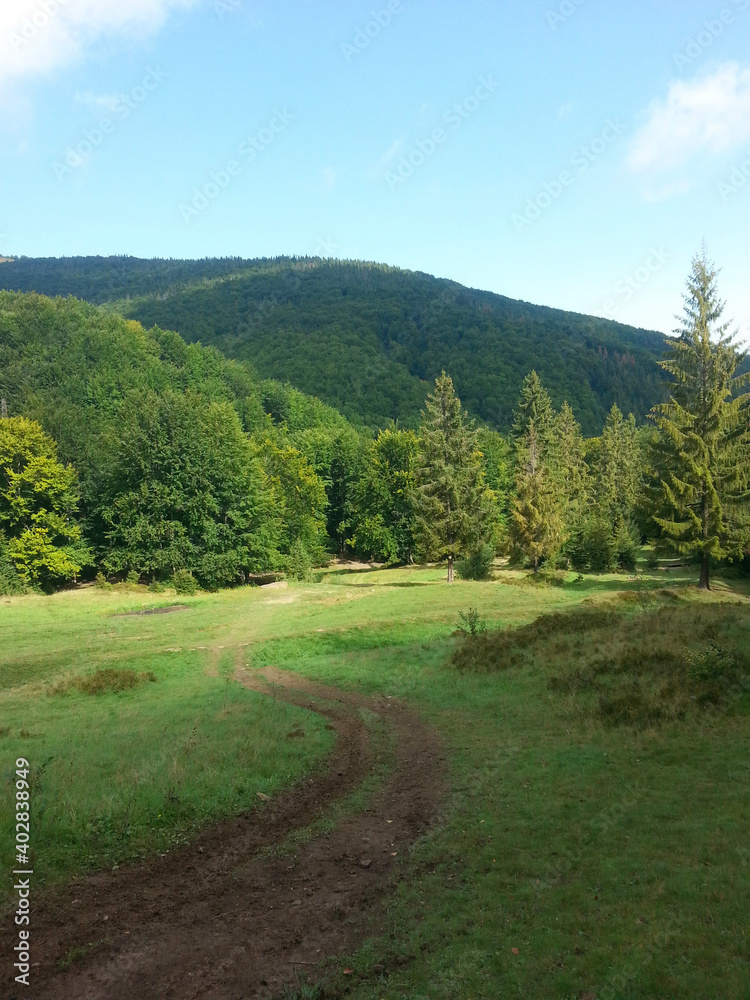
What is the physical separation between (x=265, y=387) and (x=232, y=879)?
14368cm

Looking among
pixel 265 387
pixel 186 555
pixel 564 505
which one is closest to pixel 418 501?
pixel 564 505

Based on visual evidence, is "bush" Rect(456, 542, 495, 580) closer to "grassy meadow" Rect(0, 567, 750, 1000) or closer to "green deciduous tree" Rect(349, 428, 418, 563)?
"green deciduous tree" Rect(349, 428, 418, 563)

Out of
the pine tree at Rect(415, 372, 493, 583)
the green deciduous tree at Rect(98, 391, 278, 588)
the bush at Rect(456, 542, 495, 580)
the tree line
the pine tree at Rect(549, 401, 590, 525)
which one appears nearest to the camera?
the tree line

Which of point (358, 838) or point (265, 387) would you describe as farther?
point (265, 387)

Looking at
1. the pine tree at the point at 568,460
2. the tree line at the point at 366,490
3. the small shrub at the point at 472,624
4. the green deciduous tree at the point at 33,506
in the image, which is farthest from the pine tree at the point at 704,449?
the green deciduous tree at the point at 33,506

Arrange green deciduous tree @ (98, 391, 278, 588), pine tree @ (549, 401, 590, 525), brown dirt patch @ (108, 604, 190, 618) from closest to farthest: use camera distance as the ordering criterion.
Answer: brown dirt patch @ (108, 604, 190, 618) < green deciduous tree @ (98, 391, 278, 588) < pine tree @ (549, 401, 590, 525)

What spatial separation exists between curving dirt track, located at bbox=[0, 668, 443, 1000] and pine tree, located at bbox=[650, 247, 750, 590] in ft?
110

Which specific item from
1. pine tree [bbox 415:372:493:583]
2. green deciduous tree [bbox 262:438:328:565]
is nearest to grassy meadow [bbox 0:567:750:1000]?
pine tree [bbox 415:372:493:583]

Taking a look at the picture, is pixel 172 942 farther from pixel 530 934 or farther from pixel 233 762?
pixel 233 762

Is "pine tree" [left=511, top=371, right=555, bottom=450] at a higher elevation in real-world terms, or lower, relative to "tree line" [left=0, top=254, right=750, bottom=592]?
higher

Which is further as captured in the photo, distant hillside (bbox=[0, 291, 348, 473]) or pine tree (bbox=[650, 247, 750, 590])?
distant hillside (bbox=[0, 291, 348, 473])

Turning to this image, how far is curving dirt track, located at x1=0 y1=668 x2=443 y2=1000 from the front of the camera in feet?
21.9

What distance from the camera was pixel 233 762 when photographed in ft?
42.1

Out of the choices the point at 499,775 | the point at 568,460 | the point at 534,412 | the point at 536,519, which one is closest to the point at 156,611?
the point at 536,519
